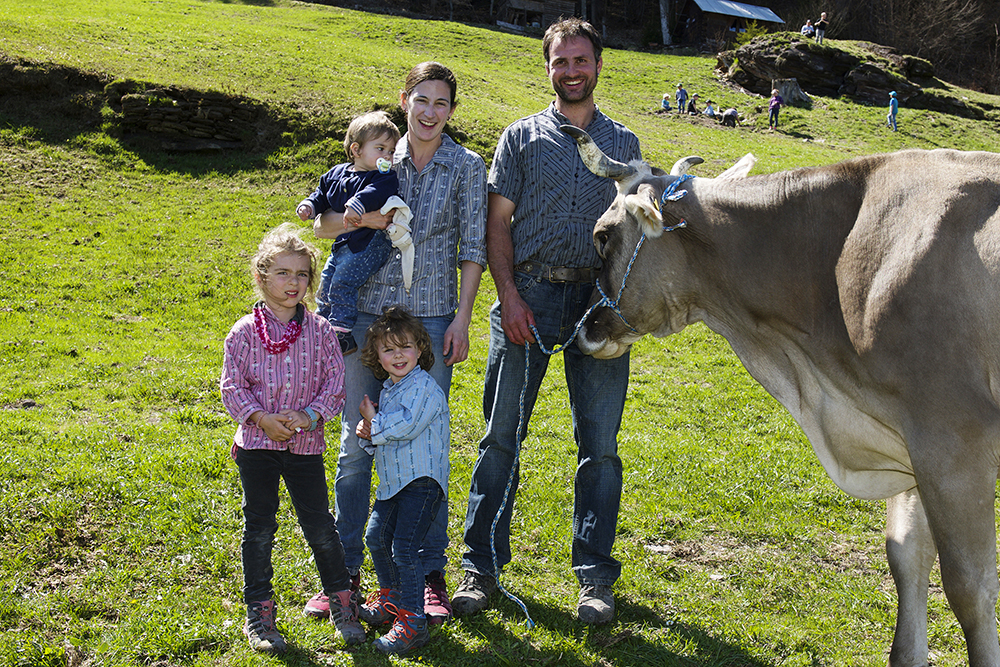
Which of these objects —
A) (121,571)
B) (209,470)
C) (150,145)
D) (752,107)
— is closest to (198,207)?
(150,145)

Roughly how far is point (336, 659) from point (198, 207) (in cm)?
1208

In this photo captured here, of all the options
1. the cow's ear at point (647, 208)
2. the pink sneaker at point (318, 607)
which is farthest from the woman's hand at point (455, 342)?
the pink sneaker at point (318, 607)

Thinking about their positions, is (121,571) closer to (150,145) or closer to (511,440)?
(511,440)

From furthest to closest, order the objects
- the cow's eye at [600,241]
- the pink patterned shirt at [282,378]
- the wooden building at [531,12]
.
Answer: the wooden building at [531,12] → the cow's eye at [600,241] → the pink patterned shirt at [282,378]

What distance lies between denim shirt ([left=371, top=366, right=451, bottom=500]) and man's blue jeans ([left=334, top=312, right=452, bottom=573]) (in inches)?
8.5

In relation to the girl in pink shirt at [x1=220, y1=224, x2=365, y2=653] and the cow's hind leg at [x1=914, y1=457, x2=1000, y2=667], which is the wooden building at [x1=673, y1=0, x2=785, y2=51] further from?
the cow's hind leg at [x1=914, y1=457, x2=1000, y2=667]

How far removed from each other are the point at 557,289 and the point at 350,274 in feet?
3.67

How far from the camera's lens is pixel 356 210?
3.84 meters

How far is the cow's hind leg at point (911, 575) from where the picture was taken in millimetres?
3793

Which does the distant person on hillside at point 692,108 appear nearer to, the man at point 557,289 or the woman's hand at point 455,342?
the man at point 557,289

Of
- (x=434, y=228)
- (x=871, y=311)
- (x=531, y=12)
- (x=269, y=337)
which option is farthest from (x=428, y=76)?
(x=531, y=12)

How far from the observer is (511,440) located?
14.4 ft

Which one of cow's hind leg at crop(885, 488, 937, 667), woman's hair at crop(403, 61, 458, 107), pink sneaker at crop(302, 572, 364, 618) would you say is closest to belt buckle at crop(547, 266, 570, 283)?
woman's hair at crop(403, 61, 458, 107)

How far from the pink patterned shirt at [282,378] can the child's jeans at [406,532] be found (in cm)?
46
